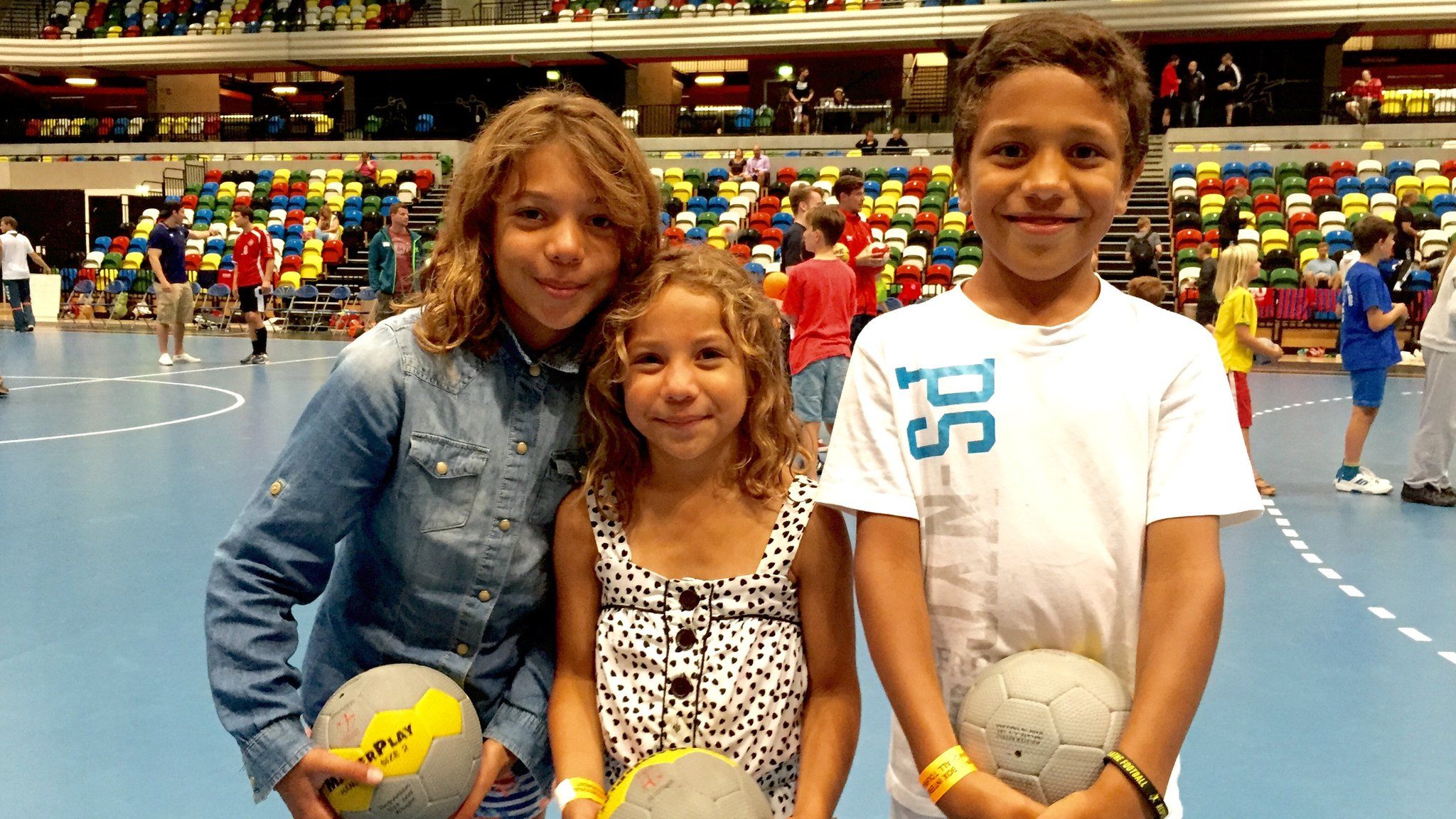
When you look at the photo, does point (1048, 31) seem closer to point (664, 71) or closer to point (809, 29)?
point (809, 29)

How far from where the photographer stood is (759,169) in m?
20.4

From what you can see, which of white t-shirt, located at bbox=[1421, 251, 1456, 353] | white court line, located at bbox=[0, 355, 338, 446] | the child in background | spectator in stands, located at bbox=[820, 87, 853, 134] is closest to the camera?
white t-shirt, located at bbox=[1421, 251, 1456, 353]

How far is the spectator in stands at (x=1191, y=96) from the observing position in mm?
20188

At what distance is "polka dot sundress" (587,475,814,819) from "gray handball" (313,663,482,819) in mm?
224

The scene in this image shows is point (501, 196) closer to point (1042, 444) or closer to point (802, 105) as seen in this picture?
point (1042, 444)

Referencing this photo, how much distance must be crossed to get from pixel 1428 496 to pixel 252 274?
11.6 m

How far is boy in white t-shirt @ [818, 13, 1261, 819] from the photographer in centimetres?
136

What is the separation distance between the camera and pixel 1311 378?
1266 centimetres

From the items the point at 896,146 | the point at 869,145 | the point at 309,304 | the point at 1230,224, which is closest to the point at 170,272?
the point at 309,304

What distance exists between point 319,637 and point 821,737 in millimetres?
792

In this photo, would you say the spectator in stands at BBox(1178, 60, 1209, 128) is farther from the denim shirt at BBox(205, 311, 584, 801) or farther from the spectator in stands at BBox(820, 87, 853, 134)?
the denim shirt at BBox(205, 311, 584, 801)

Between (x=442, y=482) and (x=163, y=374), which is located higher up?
(x=442, y=482)

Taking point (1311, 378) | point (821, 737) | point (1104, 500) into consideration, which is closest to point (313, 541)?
point (821, 737)

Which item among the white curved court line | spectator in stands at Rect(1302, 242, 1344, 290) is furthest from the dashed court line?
spectator in stands at Rect(1302, 242, 1344, 290)
